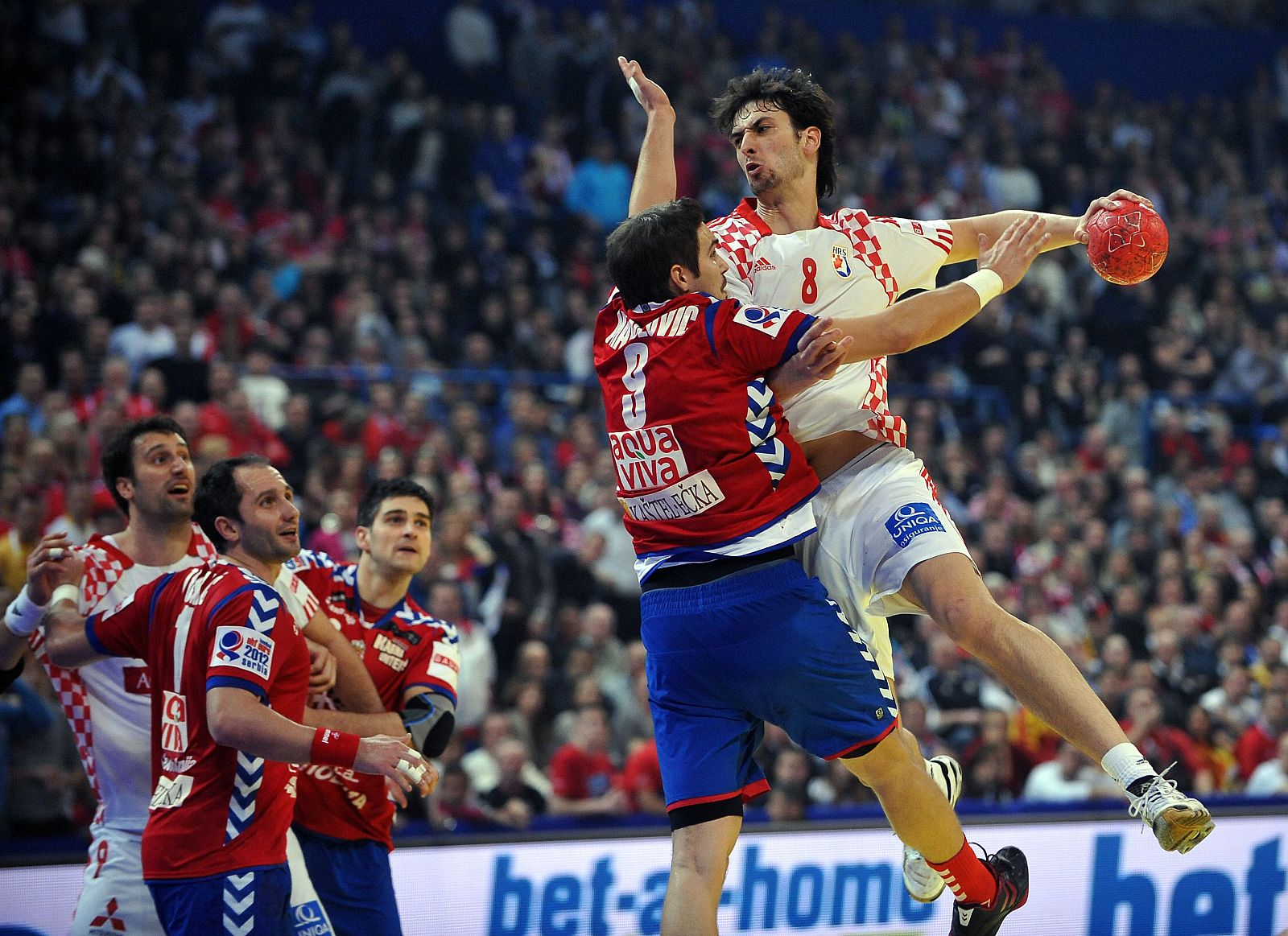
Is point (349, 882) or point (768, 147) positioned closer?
point (768, 147)

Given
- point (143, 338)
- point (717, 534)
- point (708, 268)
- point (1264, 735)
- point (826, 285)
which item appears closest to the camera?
point (717, 534)

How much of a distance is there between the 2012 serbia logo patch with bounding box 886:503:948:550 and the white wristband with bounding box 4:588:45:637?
10.1 ft

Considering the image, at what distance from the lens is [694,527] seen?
457 cm

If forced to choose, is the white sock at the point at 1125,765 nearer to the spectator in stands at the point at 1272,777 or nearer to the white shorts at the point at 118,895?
the white shorts at the point at 118,895

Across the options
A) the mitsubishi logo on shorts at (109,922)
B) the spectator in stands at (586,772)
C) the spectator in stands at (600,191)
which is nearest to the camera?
the mitsubishi logo on shorts at (109,922)

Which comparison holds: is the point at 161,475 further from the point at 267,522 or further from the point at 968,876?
the point at 968,876

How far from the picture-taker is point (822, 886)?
24.1ft

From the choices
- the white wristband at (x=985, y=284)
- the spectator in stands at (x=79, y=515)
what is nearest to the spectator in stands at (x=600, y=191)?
the spectator in stands at (x=79, y=515)

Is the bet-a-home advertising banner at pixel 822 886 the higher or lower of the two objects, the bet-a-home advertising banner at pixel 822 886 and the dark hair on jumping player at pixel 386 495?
the lower

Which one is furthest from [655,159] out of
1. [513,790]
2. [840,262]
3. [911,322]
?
[513,790]

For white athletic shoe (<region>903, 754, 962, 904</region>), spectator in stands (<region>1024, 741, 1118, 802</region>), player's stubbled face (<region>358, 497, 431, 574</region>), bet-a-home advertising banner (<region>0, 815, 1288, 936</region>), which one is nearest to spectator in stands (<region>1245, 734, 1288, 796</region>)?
spectator in stands (<region>1024, 741, 1118, 802</region>)

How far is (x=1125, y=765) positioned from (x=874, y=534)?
109cm

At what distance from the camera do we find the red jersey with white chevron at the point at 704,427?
447cm

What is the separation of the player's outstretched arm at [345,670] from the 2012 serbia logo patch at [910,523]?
2.02 m
